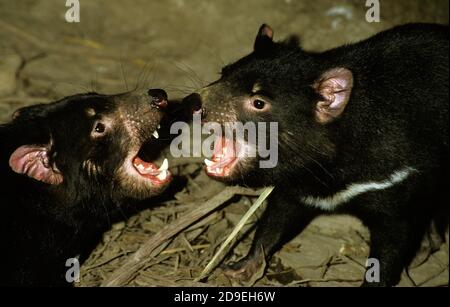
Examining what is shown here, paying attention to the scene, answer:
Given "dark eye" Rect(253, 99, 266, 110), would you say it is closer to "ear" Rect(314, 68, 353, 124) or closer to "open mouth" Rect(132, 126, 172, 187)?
"ear" Rect(314, 68, 353, 124)

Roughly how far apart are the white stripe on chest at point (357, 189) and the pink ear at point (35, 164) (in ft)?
4.63

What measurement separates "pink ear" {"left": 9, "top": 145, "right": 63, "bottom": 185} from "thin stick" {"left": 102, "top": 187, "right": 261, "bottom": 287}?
690 mm

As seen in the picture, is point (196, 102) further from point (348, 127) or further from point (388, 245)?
point (388, 245)

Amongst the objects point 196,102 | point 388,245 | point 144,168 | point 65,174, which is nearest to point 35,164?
point 65,174

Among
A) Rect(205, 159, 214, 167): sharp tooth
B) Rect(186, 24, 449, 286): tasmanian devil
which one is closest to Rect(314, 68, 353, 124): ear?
Rect(186, 24, 449, 286): tasmanian devil

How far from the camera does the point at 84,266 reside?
3416 millimetres

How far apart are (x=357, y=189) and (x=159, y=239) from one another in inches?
46.8

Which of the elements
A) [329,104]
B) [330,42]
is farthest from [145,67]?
[329,104]

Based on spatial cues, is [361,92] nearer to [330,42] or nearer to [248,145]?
[248,145]

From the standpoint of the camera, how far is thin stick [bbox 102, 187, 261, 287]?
3.24m

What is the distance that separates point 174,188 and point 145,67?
139 cm

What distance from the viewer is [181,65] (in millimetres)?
4840

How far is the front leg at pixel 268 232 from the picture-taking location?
135 inches

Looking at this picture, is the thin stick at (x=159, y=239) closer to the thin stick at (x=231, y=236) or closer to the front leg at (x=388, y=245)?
the thin stick at (x=231, y=236)
